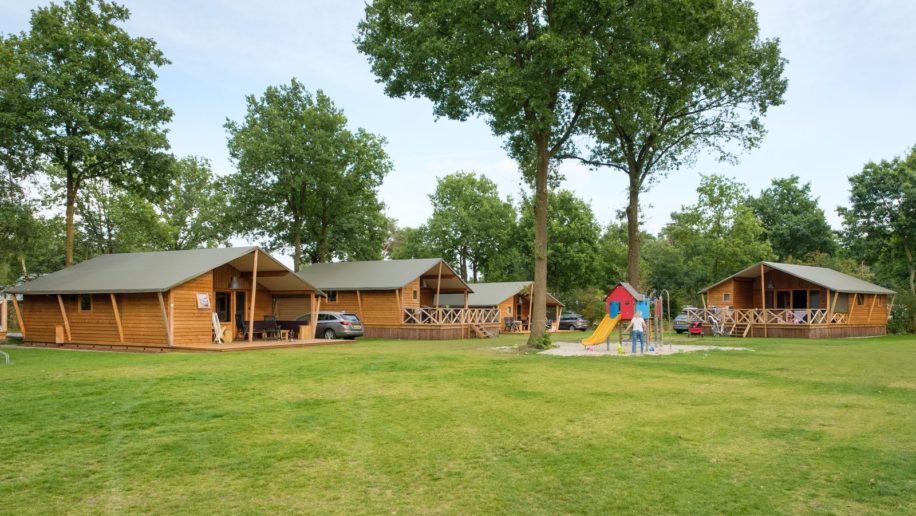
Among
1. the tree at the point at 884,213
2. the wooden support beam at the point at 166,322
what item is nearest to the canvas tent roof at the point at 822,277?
the tree at the point at 884,213

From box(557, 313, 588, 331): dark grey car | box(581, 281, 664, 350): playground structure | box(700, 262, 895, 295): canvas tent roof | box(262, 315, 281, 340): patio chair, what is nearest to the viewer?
box(581, 281, 664, 350): playground structure

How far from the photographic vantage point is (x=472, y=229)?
192ft

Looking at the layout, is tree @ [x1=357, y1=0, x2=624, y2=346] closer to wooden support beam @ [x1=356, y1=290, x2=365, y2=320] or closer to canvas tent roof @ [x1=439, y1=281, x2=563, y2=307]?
wooden support beam @ [x1=356, y1=290, x2=365, y2=320]

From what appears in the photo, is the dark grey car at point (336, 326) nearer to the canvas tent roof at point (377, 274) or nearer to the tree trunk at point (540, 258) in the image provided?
the canvas tent roof at point (377, 274)

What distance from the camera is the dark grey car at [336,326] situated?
2983 centimetres

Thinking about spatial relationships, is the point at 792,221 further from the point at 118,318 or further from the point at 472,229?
the point at 118,318

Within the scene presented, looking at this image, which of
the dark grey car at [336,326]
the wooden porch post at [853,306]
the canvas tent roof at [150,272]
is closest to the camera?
the canvas tent roof at [150,272]

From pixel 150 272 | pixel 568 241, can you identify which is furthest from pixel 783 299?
pixel 150 272

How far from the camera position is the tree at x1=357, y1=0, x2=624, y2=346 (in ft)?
67.1

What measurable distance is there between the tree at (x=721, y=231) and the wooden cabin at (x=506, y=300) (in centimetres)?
1382

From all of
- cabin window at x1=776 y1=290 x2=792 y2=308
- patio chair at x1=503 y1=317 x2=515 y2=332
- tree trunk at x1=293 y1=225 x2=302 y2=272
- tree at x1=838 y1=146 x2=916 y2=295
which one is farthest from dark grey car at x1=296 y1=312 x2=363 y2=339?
tree at x1=838 y1=146 x2=916 y2=295

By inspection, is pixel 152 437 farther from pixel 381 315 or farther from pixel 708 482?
pixel 381 315

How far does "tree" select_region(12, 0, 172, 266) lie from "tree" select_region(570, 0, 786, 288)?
67.8 feet

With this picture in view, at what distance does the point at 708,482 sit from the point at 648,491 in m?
0.67
